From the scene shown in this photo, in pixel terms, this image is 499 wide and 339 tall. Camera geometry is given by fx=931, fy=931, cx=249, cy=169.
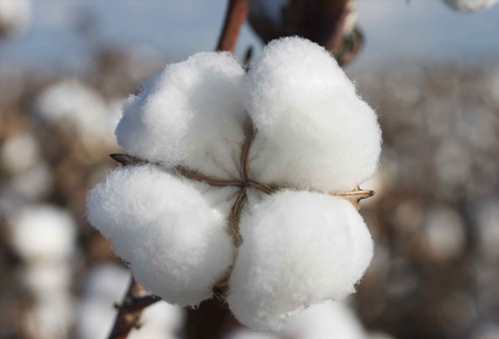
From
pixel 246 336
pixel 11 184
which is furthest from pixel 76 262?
pixel 246 336

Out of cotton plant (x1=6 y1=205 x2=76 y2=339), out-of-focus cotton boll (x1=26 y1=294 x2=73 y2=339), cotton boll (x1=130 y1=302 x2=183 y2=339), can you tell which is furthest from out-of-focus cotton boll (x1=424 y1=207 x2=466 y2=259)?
cotton boll (x1=130 y1=302 x2=183 y2=339)

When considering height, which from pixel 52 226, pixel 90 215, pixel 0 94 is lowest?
pixel 0 94

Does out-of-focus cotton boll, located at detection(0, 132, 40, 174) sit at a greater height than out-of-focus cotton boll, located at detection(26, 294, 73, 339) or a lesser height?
lesser

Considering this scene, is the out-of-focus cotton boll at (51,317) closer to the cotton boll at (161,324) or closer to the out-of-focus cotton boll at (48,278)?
the out-of-focus cotton boll at (48,278)

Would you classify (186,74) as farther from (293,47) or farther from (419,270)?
(419,270)

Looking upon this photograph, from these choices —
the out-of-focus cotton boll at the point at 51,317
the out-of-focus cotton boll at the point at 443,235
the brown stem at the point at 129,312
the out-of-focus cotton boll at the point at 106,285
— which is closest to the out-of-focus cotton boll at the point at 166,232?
the brown stem at the point at 129,312

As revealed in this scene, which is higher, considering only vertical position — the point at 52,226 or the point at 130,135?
the point at 130,135

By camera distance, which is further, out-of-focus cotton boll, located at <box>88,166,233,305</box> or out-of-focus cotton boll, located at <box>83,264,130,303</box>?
out-of-focus cotton boll, located at <box>83,264,130,303</box>

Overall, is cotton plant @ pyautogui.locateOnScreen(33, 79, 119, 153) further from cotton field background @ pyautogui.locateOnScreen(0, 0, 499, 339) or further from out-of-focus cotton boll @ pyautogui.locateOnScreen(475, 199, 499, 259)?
out-of-focus cotton boll @ pyautogui.locateOnScreen(475, 199, 499, 259)
